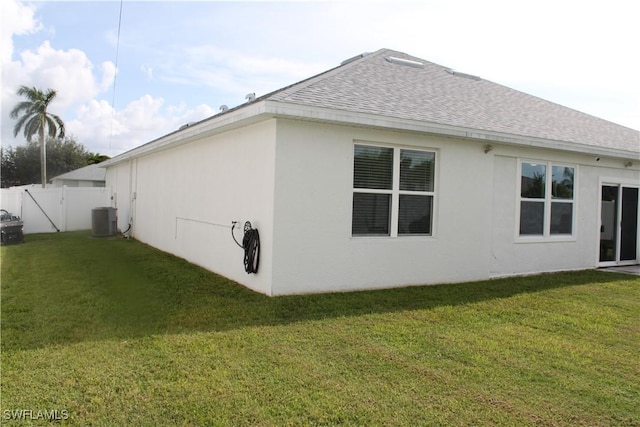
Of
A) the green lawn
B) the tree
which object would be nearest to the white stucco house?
the green lawn

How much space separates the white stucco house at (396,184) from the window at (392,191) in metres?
0.02

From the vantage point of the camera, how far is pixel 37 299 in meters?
6.65

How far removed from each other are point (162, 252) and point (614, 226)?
1151cm

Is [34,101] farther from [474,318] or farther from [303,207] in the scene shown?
[474,318]

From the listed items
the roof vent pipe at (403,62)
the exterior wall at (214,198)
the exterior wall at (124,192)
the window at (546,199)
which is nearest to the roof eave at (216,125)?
the exterior wall at (214,198)

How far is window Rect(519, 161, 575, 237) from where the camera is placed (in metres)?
9.45

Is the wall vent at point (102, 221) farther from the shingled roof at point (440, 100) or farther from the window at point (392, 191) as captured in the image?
the window at point (392, 191)

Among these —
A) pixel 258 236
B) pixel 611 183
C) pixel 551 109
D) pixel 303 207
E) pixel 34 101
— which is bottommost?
pixel 258 236

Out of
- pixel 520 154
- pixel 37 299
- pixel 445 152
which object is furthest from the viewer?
pixel 520 154

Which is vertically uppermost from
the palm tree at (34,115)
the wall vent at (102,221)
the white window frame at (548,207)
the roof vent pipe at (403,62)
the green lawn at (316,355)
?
the palm tree at (34,115)

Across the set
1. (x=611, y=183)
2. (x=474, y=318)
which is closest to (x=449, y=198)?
(x=474, y=318)

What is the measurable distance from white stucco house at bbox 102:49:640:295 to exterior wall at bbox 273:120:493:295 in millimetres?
22

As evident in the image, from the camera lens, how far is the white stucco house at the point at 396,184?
6.94m

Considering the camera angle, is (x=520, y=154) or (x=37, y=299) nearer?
(x=37, y=299)
